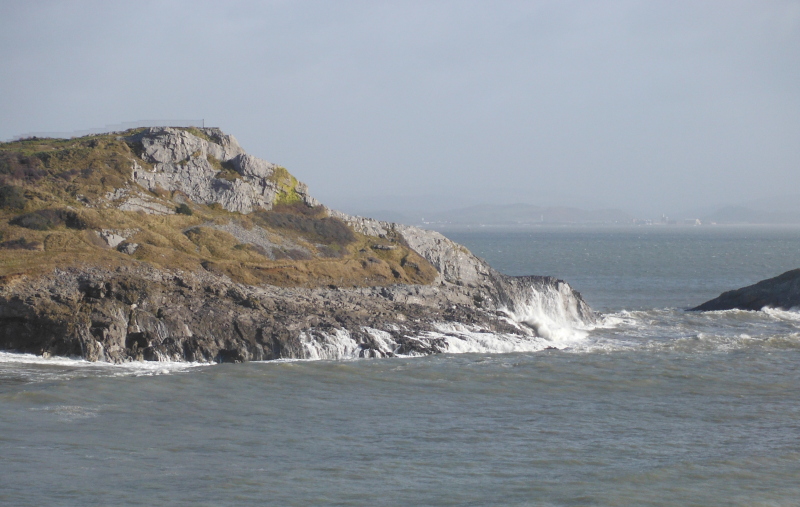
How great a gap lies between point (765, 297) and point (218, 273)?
3489cm

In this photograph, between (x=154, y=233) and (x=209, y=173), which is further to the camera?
(x=209, y=173)

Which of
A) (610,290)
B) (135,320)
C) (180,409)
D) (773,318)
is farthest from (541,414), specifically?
(610,290)

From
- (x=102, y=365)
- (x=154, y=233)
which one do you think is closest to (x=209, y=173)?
(x=154, y=233)

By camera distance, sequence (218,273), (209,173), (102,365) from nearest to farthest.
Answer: (102,365)
(218,273)
(209,173)

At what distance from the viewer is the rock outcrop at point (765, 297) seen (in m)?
52.2

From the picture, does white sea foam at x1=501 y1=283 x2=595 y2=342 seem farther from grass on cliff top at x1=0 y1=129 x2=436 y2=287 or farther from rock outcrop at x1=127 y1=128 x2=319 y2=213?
rock outcrop at x1=127 y1=128 x2=319 y2=213

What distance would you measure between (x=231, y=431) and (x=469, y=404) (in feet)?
27.5

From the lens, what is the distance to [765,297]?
53.0m

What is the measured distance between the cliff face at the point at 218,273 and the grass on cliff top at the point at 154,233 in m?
0.11

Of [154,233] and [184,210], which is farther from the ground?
[184,210]

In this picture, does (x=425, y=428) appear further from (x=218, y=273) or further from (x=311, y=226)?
(x=311, y=226)

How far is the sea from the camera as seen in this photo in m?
Answer: 19.5

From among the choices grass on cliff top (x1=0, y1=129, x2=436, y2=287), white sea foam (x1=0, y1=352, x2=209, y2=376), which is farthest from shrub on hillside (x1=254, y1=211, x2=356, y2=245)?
white sea foam (x1=0, y1=352, x2=209, y2=376)

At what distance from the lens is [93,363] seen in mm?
32281
